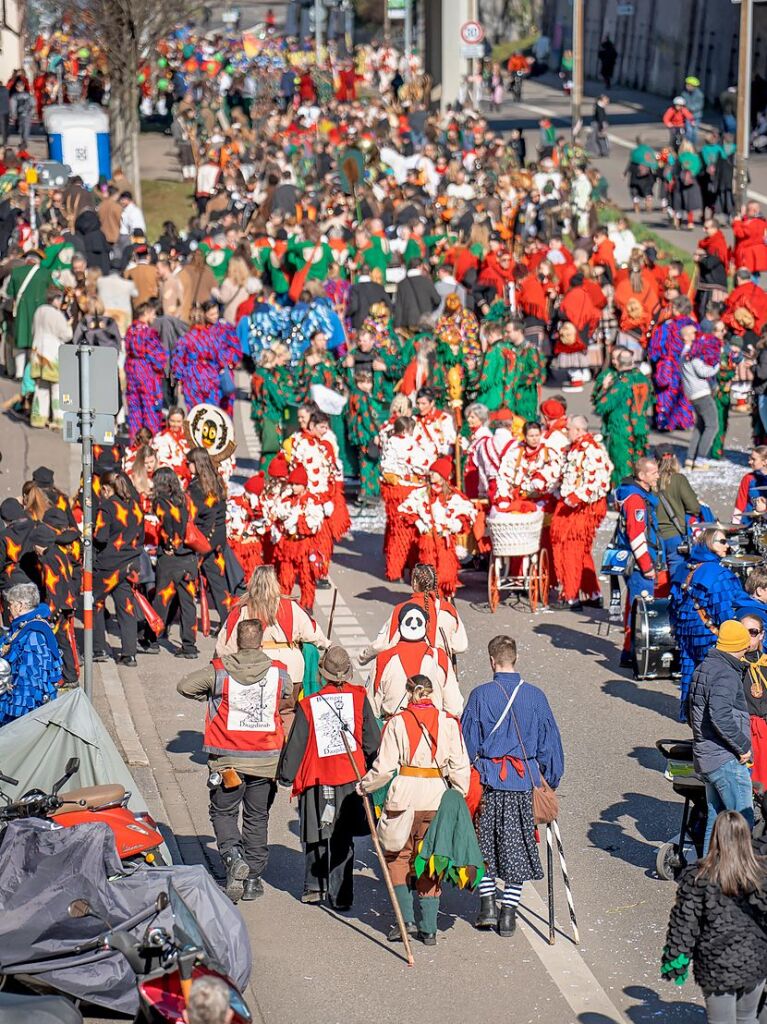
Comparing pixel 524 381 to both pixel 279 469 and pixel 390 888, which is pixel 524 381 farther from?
pixel 390 888

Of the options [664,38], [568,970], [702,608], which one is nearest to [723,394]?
[702,608]

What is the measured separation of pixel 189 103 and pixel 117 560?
112ft

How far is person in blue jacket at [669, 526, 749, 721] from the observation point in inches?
492

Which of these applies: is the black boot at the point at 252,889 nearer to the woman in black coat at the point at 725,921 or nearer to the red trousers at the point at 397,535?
the woman in black coat at the point at 725,921

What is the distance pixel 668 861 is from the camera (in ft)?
35.4

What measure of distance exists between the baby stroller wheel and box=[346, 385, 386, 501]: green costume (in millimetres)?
9307

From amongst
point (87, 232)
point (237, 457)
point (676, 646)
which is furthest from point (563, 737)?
point (87, 232)

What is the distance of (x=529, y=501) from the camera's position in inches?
650

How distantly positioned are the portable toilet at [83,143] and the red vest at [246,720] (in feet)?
92.9

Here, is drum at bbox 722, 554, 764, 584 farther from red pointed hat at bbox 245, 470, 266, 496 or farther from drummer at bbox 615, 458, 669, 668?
red pointed hat at bbox 245, 470, 266, 496

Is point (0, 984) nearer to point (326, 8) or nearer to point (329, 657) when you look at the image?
point (329, 657)

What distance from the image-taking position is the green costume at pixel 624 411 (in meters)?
19.2

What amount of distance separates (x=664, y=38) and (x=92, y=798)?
54.5 m

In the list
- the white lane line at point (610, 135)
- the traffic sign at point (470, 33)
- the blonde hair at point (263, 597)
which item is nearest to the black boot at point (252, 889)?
the blonde hair at point (263, 597)
